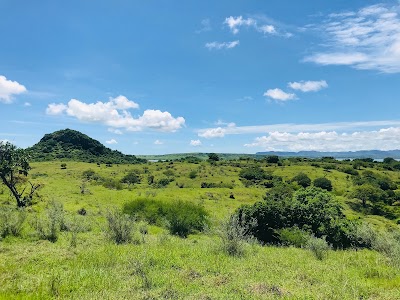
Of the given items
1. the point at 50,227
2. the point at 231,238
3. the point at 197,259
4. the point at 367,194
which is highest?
the point at 50,227

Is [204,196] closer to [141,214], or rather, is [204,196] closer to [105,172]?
[141,214]

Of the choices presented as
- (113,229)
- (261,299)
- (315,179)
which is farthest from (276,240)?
(315,179)

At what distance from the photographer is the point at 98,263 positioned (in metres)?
14.3

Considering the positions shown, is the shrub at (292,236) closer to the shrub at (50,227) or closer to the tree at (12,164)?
the shrub at (50,227)

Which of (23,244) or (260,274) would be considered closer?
(260,274)

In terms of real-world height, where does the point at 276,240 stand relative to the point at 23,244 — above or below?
below

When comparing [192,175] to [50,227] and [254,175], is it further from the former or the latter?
[50,227]

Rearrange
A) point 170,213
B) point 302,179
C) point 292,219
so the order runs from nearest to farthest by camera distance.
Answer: point 292,219
point 170,213
point 302,179

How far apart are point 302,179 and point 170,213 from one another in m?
67.5

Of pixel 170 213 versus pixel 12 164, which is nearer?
pixel 170 213

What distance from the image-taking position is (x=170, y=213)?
44281 mm

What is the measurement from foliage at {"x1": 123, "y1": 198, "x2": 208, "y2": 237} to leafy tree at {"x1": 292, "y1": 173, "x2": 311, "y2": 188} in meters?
59.8

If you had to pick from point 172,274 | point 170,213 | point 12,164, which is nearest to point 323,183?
point 170,213

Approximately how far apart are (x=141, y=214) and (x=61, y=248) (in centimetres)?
2848
